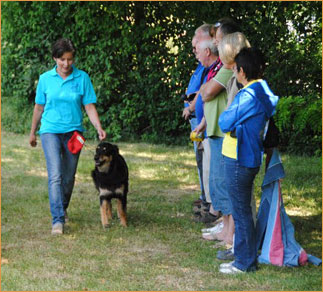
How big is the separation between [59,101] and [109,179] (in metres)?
1.04

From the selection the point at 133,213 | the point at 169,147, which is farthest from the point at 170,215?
the point at 169,147

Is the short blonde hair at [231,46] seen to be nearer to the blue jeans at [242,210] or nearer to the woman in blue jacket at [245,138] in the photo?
the woman in blue jacket at [245,138]

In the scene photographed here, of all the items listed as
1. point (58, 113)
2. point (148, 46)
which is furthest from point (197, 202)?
point (148, 46)

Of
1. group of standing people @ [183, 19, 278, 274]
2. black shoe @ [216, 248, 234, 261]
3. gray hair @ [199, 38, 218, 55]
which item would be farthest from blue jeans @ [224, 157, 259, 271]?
gray hair @ [199, 38, 218, 55]

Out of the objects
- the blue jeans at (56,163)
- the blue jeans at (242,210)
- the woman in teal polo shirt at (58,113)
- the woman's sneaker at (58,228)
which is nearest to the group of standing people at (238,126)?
the blue jeans at (242,210)

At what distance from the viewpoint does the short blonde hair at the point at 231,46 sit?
194 inches

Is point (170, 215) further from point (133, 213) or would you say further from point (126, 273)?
point (126, 273)

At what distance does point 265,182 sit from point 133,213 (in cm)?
241

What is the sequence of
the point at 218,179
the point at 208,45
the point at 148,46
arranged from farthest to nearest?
1. the point at 148,46
2. the point at 208,45
3. the point at 218,179

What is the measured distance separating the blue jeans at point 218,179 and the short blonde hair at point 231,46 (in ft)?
3.38

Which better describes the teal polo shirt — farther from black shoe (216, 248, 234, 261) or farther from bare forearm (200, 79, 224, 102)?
black shoe (216, 248, 234, 261)

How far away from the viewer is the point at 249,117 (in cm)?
477

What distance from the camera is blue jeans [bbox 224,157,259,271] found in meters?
4.86

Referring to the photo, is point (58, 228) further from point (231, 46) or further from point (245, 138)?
point (231, 46)
